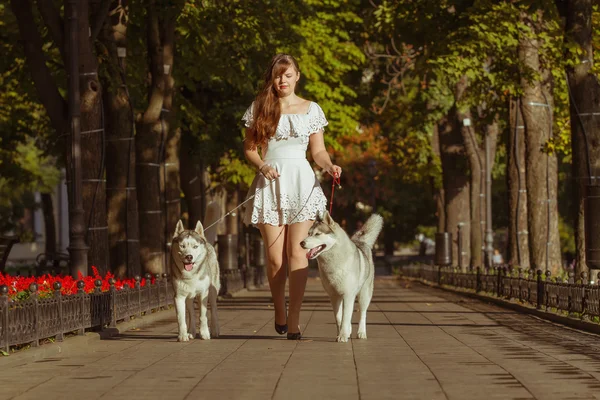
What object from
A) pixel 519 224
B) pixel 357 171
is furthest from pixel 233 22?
pixel 357 171

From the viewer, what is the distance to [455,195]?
4953cm

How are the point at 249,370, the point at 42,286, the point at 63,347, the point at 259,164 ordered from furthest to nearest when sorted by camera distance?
the point at 42,286 < the point at 63,347 < the point at 259,164 < the point at 249,370

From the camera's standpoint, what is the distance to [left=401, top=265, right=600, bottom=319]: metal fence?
69.1ft

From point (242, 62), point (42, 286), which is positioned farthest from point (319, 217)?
point (242, 62)

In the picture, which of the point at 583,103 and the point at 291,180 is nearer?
the point at 291,180

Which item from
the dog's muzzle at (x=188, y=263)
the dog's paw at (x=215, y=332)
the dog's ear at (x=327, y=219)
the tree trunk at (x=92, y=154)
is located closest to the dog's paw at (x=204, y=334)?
the dog's paw at (x=215, y=332)

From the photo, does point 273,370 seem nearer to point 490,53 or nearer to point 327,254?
point 327,254

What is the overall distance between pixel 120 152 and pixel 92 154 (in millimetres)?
3006

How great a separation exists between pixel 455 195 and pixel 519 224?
1387cm

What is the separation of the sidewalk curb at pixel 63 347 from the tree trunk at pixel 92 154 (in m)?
5.38

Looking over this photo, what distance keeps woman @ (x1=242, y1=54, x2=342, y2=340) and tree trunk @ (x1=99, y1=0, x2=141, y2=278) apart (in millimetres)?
14229

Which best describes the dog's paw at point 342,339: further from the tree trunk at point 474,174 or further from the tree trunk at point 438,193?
the tree trunk at point 438,193

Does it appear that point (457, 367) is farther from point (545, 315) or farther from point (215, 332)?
point (545, 315)

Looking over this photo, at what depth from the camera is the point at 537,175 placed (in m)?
31.6
